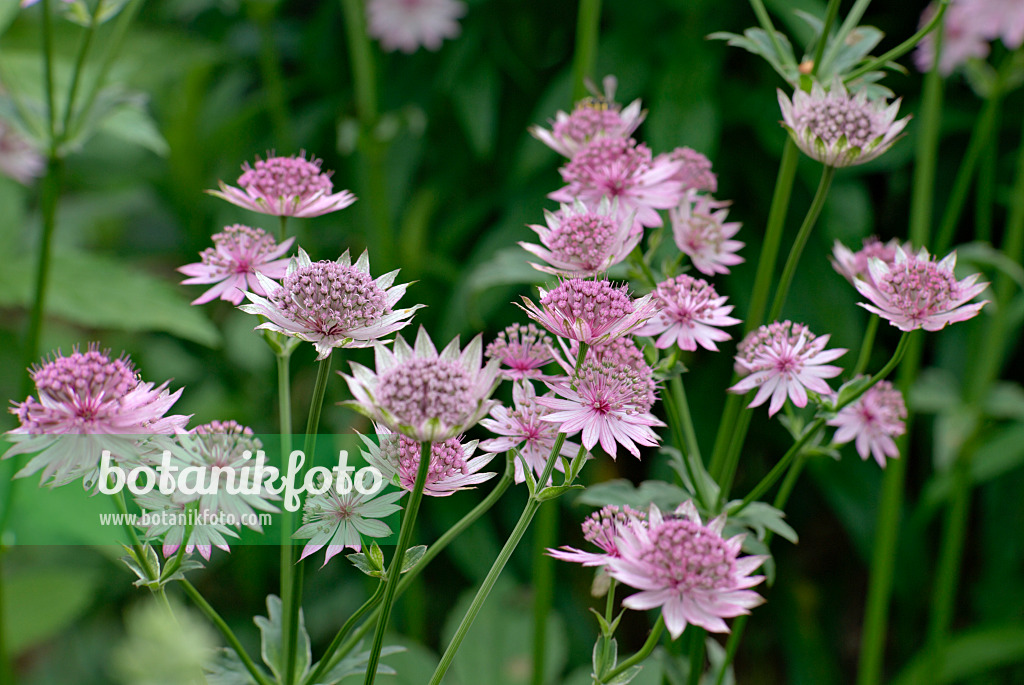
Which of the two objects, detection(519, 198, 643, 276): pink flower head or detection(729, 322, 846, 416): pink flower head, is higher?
detection(519, 198, 643, 276): pink flower head

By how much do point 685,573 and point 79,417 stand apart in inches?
12.3

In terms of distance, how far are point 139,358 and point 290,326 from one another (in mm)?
1510

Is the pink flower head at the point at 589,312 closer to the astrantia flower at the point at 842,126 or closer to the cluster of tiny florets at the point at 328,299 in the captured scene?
the cluster of tiny florets at the point at 328,299

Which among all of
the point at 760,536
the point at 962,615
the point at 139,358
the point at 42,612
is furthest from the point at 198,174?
the point at 962,615

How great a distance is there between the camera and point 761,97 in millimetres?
1437

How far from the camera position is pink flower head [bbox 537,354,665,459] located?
432 mm

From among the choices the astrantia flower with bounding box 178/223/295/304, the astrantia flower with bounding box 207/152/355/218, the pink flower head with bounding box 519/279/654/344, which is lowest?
the pink flower head with bounding box 519/279/654/344

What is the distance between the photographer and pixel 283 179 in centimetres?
53

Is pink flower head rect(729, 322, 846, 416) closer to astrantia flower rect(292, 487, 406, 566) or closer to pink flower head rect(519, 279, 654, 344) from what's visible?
pink flower head rect(519, 279, 654, 344)

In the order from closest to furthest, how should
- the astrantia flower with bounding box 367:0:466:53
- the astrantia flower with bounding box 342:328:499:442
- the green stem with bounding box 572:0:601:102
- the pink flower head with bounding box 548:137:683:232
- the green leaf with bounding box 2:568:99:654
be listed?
1. the astrantia flower with bounding box 342:328:499:442
2. the pink flower head with bounding box 548:137:683:232
3. the green stem with bounding box 572:0:601:102
4. the green leaf with bounding box 2:568:99:654
5. the astrantia flower with bounding box 367:0:466:53

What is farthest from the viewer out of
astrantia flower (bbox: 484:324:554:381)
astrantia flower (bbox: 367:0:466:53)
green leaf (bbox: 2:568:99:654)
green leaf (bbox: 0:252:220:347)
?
astrantia flower (bbox: 367:0:466:53)

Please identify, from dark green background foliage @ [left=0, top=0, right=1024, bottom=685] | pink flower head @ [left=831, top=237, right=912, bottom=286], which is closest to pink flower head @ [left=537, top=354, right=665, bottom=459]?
pink flower head @ [left=831, top=237, right=912, bottom=286]

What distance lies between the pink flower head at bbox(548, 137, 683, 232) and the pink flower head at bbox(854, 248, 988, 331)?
0.16 m

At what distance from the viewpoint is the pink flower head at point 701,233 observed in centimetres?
62
